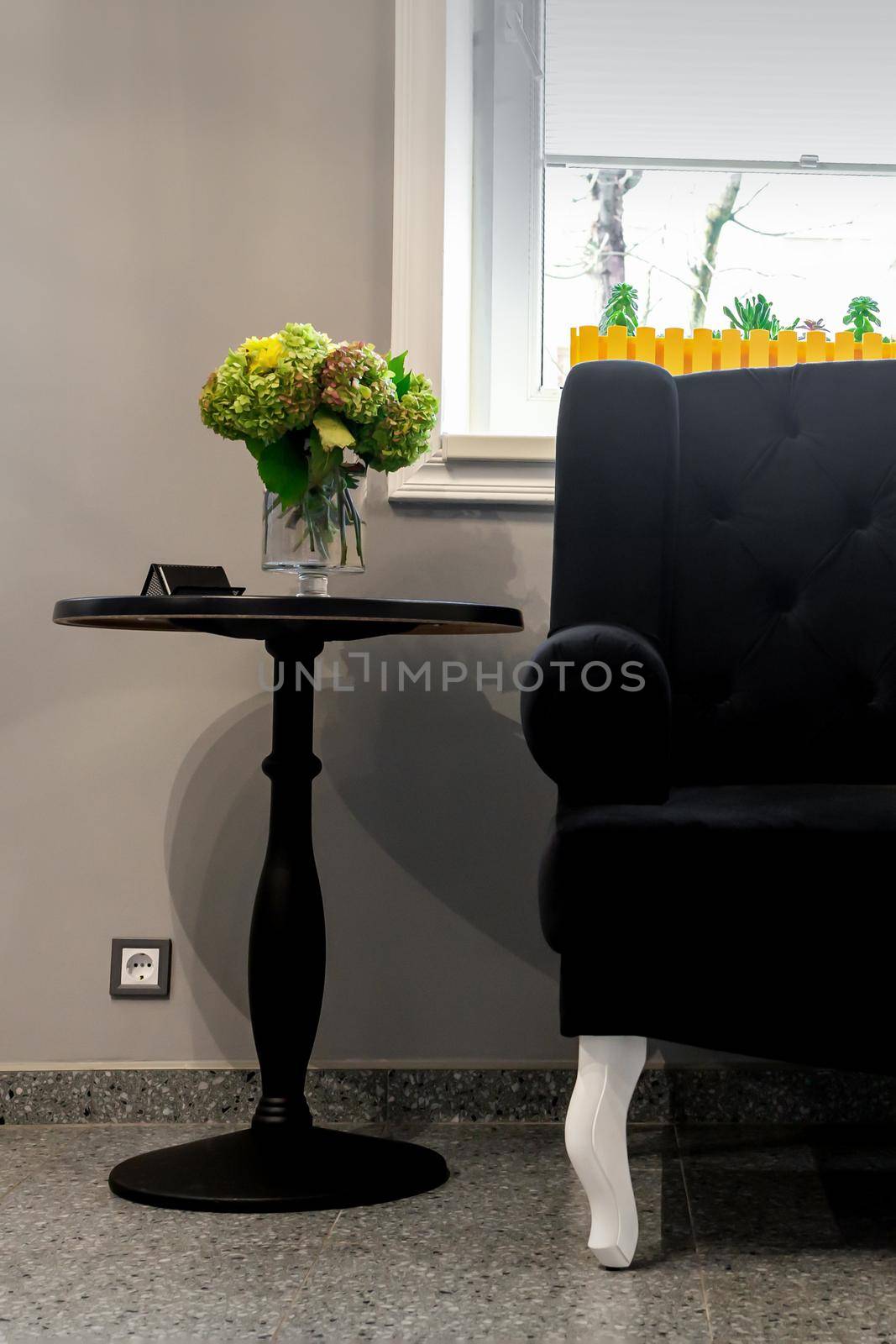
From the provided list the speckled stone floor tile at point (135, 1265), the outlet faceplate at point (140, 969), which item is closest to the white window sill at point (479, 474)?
the outlet faceplate at point (140, 969)

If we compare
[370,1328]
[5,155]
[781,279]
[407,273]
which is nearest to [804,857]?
[370,1328]

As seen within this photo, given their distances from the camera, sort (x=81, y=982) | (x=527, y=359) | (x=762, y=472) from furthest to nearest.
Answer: (x=527, y=359), (x=81, y=982), (x=762, y=472)

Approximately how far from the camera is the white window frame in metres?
1.89

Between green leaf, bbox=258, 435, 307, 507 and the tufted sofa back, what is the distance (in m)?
0.34

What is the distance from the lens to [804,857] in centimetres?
115

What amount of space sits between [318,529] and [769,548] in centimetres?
63

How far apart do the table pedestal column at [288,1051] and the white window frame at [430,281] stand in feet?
1.54

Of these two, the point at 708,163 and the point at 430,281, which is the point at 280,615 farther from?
the point at 708,163

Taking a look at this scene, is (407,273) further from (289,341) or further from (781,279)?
(781,279)

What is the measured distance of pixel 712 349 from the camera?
2021 mm

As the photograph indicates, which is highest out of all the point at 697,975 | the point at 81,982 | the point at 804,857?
the point at 804,857

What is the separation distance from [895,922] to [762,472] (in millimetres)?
773

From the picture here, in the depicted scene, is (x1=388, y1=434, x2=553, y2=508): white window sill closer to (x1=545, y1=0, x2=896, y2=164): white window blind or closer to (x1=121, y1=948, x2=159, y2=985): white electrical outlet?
(x1=545, y1=0, x2=896, y2=164): white window blind

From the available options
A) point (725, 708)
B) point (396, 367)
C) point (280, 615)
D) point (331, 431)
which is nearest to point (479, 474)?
point (396, 367)
